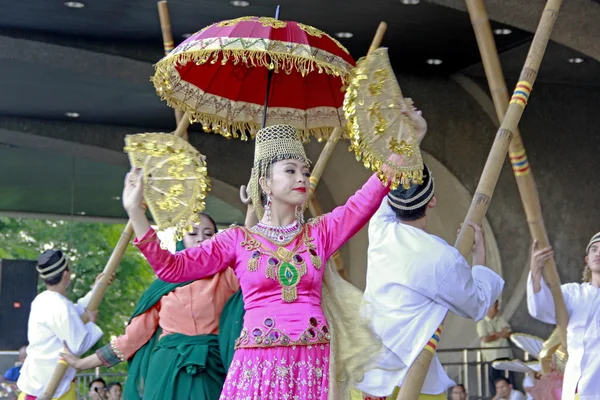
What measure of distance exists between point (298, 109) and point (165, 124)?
8.05 meters

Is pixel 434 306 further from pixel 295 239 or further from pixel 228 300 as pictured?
pixel 228 300

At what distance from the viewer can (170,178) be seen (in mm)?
4039

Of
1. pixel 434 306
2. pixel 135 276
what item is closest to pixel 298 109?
pixel 434 306

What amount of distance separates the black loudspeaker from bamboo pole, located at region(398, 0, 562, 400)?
9086 mm

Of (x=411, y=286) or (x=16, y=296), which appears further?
(x=16, y=296)

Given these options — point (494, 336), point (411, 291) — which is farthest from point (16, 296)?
point (411, 291)

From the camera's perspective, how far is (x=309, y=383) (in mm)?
3908

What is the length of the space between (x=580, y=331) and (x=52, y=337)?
9.98 ft

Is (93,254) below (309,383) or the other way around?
below

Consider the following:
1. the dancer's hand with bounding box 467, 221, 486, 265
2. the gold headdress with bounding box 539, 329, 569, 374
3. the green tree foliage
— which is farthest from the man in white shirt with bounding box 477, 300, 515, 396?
the dancer's hand with bounding box 467, 221, 486, 265

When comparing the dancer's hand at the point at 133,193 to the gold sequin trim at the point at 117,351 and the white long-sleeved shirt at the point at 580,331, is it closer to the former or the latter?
the gold sequin trim at the point at 117,351

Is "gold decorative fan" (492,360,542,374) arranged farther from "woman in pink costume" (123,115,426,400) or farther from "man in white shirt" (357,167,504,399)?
"woman in pink costume" (123,115,426,400)

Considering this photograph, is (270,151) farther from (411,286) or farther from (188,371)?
(188,371)

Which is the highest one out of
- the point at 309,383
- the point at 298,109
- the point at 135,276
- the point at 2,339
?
the point at 298,109
